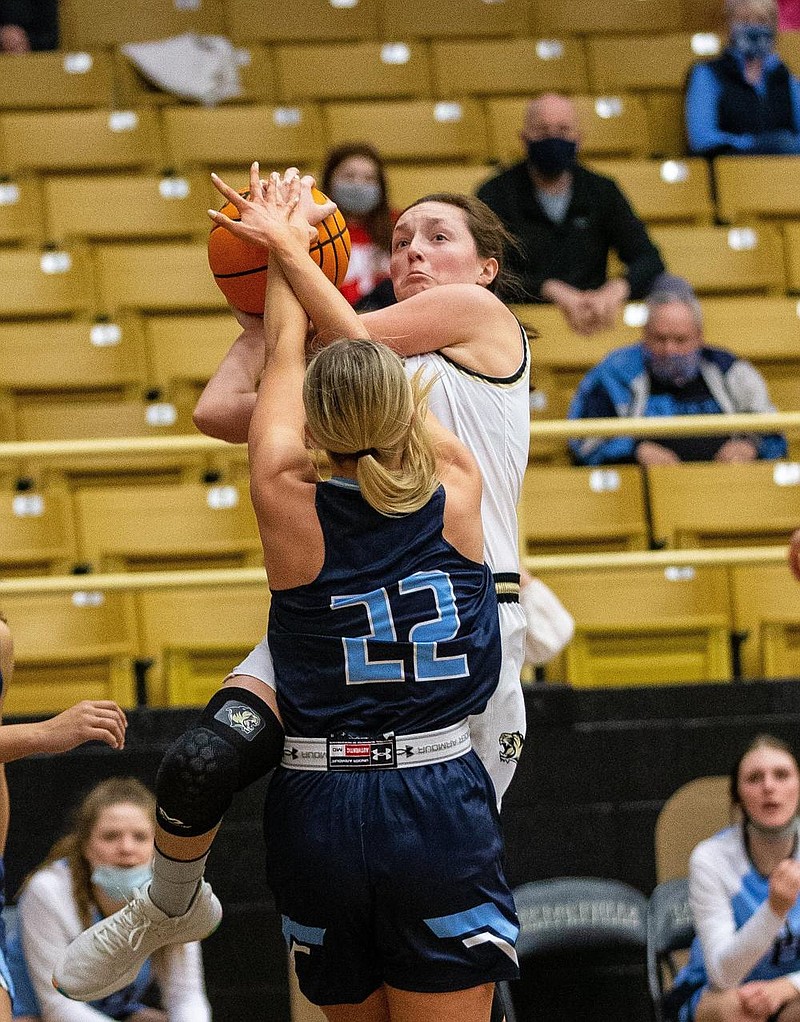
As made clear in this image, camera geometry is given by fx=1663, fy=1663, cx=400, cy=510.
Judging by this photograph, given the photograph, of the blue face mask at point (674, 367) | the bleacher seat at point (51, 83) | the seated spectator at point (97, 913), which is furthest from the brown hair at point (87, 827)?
the bleacher seat at point (51, 83)

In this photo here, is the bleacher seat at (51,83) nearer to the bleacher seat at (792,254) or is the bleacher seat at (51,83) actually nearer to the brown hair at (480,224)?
the bleacher seat at (792,254)

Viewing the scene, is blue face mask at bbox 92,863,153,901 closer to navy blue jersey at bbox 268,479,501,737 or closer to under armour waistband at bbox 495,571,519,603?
under armour waistband at bbox 495,571,519,603

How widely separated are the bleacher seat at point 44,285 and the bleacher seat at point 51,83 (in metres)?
1.44

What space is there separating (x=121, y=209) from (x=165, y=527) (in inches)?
86.8

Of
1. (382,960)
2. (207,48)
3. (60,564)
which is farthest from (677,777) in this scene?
(207,48)

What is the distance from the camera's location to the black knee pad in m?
2.86

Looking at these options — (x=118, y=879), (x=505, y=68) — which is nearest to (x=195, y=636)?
(x=118, y=879)

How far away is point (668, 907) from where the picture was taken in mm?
5102

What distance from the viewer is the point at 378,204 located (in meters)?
6.14

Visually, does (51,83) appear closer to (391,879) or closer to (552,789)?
(552,789)

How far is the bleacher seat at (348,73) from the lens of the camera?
27.1 ft

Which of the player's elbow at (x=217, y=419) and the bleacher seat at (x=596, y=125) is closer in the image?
the player's elbow at (x=217, y=419)

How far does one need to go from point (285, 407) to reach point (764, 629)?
3.23 metres

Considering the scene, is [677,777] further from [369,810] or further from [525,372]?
[369,810]
